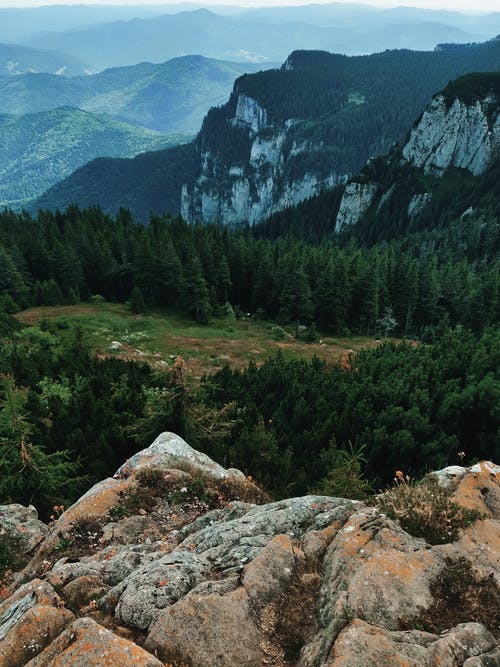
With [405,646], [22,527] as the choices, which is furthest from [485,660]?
[22,527]

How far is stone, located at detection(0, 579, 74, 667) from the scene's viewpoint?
527cm

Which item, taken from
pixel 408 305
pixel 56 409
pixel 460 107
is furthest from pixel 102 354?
pixel 460 107

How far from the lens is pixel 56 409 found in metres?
19.8

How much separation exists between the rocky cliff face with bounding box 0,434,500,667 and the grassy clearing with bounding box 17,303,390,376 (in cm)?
2798

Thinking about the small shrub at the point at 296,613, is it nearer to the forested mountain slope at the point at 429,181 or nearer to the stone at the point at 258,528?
the stone at the point at 258,528

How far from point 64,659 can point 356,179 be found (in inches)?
7431

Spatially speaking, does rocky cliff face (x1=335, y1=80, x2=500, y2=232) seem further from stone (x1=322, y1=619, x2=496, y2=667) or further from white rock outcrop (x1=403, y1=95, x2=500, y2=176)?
stone (x1=322, y1=619, x2=496, y2=667)

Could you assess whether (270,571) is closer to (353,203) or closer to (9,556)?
Result: (9,556)

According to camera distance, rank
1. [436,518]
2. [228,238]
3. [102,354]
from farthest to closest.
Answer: [228,238] → [102,354] → [436,518]

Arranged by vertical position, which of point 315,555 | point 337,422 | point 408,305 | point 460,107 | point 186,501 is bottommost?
point 408,305

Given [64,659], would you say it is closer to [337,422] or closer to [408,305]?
[337,422]

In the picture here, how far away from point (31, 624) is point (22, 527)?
19.5 feet

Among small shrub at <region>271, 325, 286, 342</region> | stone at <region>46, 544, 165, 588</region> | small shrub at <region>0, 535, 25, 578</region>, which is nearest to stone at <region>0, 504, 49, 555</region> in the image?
small shrub at <region>0, 535, 25, 578</region>

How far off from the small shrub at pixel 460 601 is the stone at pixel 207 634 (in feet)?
6.71
